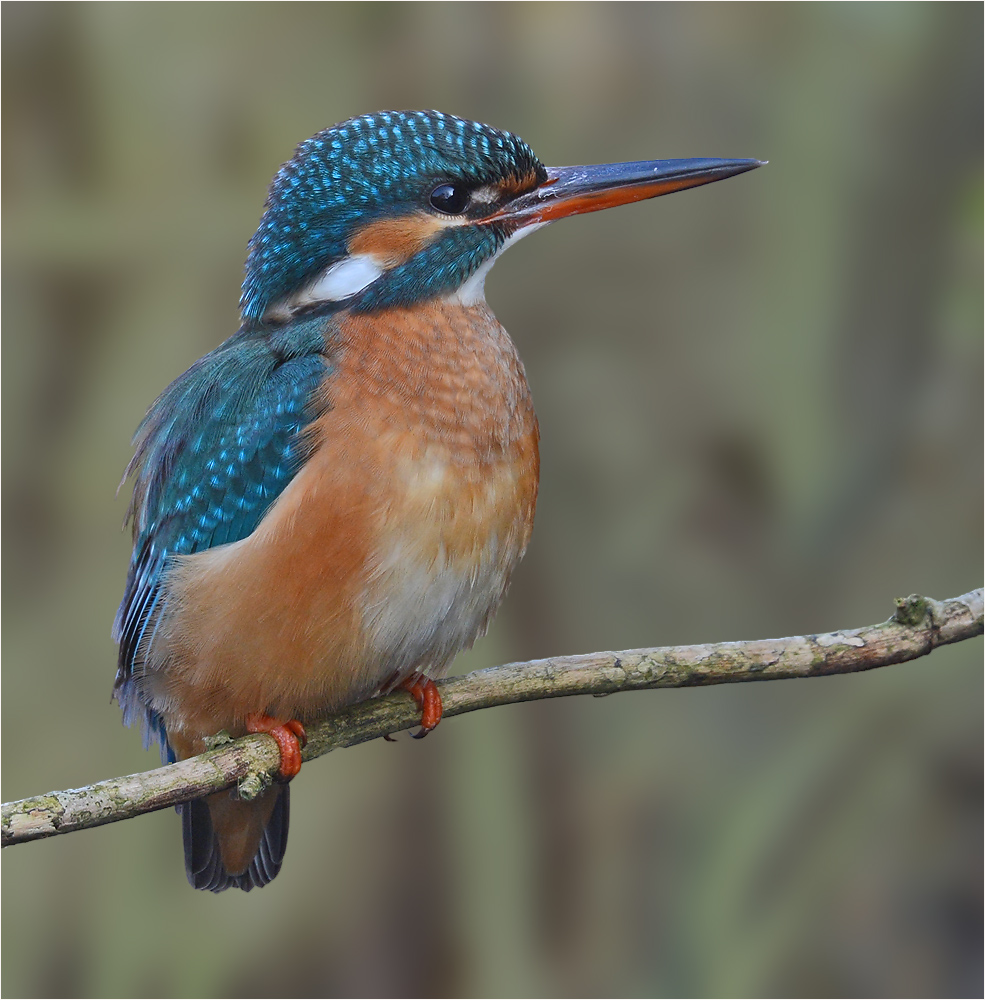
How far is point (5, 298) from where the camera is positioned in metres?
2.96

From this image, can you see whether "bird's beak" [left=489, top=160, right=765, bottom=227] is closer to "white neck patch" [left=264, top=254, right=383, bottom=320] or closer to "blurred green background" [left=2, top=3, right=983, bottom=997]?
"white neck patch" [left=264, top=254, right=383, bottom=320]

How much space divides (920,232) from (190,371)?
225cm

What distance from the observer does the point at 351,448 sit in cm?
150

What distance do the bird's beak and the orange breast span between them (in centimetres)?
20

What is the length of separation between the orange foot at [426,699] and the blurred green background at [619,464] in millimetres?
1284

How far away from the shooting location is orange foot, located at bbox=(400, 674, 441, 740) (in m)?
1.58

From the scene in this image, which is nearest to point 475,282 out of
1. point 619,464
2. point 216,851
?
point 216,851

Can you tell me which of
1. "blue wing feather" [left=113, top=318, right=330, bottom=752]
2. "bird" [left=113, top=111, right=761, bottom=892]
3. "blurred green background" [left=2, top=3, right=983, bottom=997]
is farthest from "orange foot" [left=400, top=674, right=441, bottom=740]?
"blurred green background" [left=2, top=3, right=983, bottom=997]

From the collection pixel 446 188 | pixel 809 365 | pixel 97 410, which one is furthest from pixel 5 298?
pixel 809 365

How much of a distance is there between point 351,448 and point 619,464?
1.67 metres

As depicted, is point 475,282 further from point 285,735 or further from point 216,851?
point 216,851

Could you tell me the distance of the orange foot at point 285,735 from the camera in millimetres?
1497

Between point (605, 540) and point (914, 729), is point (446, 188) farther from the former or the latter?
point (914, 729)

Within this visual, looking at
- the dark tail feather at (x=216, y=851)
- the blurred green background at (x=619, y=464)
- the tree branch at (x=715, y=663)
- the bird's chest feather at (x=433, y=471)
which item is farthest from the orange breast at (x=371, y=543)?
the blurred green background at (x=619, y=464)
